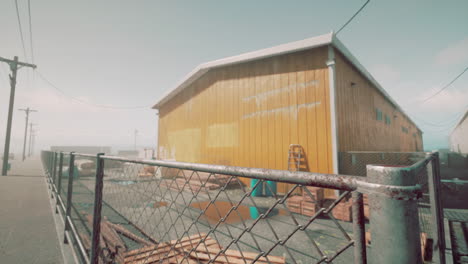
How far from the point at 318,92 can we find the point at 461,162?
2132 cm

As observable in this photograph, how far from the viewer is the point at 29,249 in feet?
11.4

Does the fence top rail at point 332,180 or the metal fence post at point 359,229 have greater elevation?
the fence top rail at point 332,180

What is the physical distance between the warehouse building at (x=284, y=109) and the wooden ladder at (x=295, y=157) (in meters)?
0.04

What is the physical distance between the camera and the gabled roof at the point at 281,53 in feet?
24.8

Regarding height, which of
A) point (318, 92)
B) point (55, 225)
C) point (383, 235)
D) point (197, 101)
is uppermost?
point (197, 101)

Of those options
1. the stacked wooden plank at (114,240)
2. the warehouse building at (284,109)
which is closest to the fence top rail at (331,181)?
the stacked wooden plank at (114,240)

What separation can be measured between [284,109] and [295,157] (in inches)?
81.5

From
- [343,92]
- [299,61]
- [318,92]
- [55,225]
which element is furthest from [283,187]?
[55,225]

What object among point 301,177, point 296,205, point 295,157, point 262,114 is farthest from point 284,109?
point 301,177

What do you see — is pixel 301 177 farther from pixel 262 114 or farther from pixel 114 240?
pixel 262 114

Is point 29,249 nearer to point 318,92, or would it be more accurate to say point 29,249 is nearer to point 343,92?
point 318,92

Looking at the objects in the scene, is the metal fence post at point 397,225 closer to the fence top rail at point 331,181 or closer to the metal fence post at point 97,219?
the fence top rail at point 331,181

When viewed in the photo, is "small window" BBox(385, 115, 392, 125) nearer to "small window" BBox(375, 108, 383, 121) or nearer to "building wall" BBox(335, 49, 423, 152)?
"building wall" BBox(335, 49, 423, 152)

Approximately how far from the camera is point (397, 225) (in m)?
0.58
